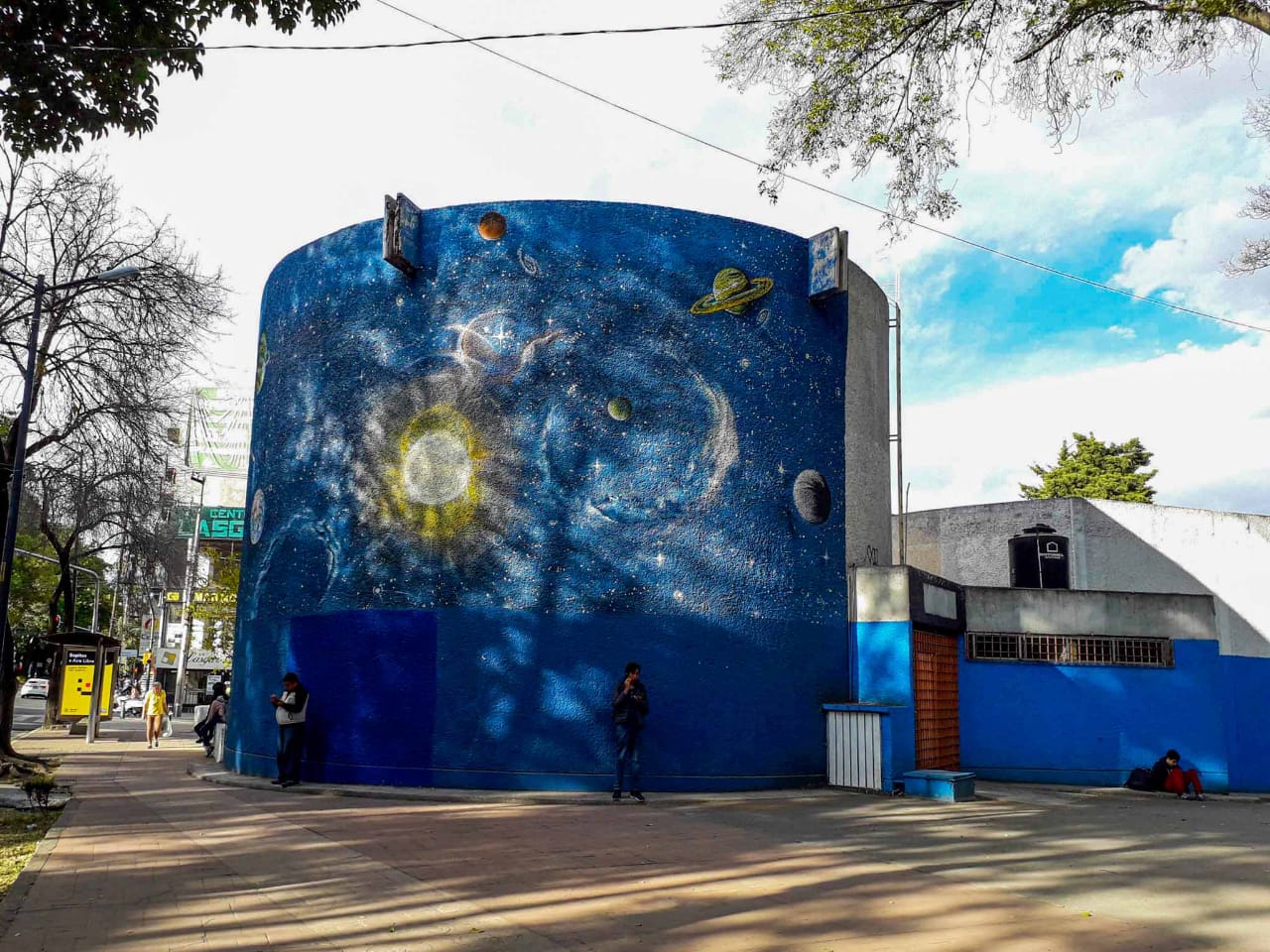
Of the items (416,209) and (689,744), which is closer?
(689,744)

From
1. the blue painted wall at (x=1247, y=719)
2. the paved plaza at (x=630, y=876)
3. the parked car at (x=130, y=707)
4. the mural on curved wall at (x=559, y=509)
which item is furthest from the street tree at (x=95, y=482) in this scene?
the parked car at (x=130, y=707)

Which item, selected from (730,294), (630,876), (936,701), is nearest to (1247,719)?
(936,701)

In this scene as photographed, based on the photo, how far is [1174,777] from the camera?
16219mm

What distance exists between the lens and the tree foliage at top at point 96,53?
942 cm

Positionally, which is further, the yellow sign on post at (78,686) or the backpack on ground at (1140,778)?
the yellow sign on post at (78,686)

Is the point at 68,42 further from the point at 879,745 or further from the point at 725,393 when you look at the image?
the point at 879,745

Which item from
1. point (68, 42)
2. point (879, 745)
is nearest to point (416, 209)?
point (68, 42)

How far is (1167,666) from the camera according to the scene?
1752cm

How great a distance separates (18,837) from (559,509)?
665 cm

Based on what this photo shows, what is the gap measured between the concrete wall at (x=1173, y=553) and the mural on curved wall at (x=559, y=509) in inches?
421

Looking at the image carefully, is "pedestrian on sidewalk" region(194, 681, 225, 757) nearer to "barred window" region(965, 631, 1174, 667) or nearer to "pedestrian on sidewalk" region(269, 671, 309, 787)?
"pedestrian on sidewalk" region(269, 671, 309, 787)

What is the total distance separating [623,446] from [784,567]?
269 centimetres

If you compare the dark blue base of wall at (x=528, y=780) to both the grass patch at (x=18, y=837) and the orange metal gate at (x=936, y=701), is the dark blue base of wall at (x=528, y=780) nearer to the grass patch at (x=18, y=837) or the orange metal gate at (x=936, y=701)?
the orange metal gate at (x=936, y=701)

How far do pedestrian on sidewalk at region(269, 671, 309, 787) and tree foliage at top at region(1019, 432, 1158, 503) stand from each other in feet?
119
